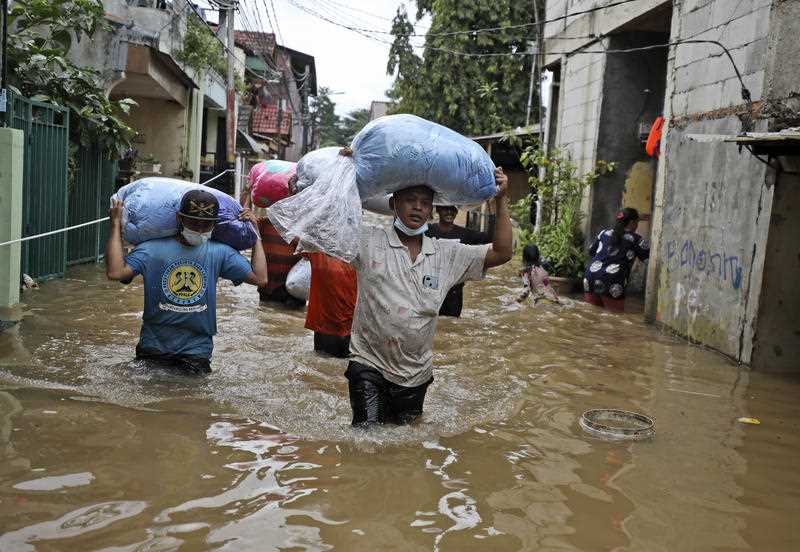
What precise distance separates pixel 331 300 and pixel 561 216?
25.1ft

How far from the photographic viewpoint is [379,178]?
3.89 meters

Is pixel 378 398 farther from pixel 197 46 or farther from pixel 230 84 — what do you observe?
pixel 230 84

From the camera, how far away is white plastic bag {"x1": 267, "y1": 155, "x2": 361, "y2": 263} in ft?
12.6

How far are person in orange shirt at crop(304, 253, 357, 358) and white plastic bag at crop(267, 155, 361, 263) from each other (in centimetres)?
166

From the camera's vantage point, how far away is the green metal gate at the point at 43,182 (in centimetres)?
809

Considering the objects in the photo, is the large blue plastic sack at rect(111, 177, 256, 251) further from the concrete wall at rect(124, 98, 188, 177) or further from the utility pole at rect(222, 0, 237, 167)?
the concrete wall at rect(124, 98, 188, 177)

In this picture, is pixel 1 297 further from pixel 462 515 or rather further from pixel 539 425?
pixel 462 515

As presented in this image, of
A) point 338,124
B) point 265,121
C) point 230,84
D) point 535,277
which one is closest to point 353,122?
point 338,124

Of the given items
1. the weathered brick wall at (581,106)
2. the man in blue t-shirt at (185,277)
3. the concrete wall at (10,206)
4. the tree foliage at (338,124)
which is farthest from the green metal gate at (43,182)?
the tree foliage at (338,124)

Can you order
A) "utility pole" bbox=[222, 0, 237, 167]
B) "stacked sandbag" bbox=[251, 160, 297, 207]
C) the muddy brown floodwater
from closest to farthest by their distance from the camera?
the muddy brown floodwater
"stacked sandbag" bbox=[251, 160, 297, 207]
"utility pole" bbox=[222, 0, 237, 167]

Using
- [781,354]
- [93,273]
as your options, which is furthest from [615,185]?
[93,273]

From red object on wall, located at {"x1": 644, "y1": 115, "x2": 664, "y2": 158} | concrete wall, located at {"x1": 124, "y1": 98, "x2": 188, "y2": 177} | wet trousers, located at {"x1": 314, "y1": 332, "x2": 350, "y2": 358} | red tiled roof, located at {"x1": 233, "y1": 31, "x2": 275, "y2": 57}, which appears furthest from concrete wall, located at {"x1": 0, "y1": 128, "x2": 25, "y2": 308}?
red tiled roof, located at {"x1": 233, "y1": 31, "x2": 275, "y2": 57}

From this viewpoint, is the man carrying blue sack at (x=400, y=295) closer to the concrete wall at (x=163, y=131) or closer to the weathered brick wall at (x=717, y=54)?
the weathered brick wall at (x=717, y=54)

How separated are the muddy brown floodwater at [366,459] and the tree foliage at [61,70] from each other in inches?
151
